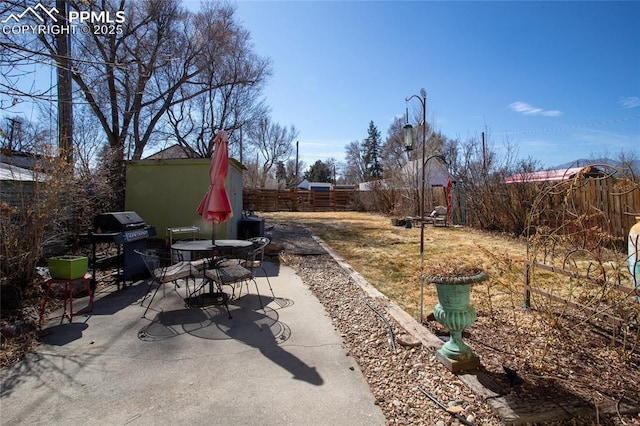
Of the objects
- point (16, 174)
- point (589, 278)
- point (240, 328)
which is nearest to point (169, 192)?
point (16, 174)

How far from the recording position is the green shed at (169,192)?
738 centimetres

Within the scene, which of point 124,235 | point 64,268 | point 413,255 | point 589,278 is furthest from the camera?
point 413,255

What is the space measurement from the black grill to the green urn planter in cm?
426

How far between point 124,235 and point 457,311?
450cm

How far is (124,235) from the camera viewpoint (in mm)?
4902

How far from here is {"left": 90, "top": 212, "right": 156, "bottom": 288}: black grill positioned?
4711 millimetres

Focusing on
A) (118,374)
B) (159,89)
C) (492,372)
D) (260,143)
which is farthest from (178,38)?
(260,143)

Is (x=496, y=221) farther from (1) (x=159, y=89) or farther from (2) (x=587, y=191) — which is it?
(1) (x=159, y=89)

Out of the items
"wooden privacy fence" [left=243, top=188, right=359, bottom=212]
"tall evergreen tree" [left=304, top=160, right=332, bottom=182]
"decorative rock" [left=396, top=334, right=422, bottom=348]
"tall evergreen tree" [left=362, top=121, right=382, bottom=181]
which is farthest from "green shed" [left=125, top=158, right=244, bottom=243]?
"tall evergreen tree" [left=304, top=160, right=332, bottom=182]

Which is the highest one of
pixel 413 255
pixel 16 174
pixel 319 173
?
pixel 319 173

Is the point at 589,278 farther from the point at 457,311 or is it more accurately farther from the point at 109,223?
the point at 109,223

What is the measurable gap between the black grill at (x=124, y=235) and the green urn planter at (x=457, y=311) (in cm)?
426

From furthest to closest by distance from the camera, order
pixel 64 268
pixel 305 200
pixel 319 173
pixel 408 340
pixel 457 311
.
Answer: pixel 319 173 → pixel 305 200 → pixel 64 268 → pixel 408 340 → pixel 457 311

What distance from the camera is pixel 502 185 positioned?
10.7 meters
